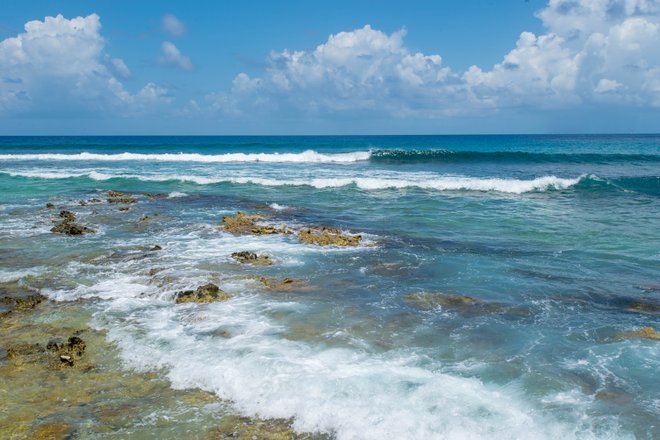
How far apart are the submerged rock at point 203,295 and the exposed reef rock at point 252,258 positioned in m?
2.40

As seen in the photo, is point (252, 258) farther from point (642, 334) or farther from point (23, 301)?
point (642, 334)

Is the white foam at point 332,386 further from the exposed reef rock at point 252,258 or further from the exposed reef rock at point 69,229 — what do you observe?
the exposed reef rock at point 69,229

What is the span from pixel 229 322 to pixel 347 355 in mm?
2293

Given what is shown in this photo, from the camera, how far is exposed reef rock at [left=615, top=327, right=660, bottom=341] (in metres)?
7.89

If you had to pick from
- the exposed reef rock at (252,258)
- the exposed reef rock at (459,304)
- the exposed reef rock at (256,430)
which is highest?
the exposed reef rock at (252,258)

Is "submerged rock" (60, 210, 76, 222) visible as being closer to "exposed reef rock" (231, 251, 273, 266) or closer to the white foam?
"exposed reef rock" (231, 251, 273, 266)

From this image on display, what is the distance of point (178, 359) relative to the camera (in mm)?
7164

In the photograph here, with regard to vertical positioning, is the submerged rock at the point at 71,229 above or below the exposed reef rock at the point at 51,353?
above

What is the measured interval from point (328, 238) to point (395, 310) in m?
5.57

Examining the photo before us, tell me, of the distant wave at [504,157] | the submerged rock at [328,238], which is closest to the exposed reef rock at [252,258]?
the submerged rock at [328,238]

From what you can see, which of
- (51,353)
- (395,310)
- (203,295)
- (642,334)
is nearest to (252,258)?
(203,295)

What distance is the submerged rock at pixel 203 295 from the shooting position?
377 inches

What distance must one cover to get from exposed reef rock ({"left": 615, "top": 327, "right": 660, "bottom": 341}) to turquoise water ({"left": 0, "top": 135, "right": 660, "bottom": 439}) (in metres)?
0.08

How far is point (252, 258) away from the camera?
12.5m
